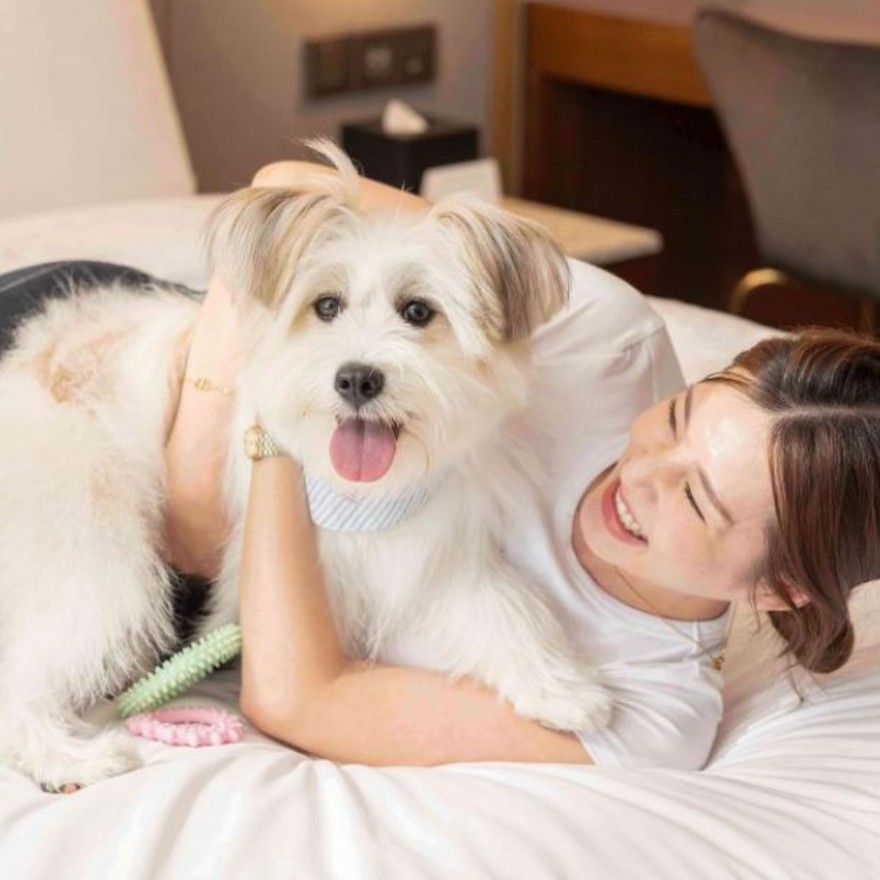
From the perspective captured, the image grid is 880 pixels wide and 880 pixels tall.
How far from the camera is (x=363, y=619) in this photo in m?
1.56

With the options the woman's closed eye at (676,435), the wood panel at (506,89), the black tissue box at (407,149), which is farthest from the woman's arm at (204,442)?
the wood panel at (506,89)

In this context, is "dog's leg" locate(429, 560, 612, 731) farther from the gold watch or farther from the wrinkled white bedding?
the gold watch

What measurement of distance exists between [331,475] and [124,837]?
38cm

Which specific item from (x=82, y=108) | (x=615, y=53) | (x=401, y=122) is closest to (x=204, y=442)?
(x=82, y=108)

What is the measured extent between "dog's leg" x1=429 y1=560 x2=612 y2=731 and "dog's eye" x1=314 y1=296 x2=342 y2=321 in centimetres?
31

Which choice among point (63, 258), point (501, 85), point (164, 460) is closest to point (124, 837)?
point (164, 460)

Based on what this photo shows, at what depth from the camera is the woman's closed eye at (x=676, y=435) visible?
1433 millimetres

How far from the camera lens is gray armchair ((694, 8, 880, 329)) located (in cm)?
281

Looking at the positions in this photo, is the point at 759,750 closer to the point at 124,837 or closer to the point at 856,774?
the point at 856,774

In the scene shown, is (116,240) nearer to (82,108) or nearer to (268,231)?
(82,108)

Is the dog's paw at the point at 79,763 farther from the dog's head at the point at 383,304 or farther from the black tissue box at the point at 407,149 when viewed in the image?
the black tissue box at the point at 407,149

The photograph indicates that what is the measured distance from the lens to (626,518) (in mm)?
1517

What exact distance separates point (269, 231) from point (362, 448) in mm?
212

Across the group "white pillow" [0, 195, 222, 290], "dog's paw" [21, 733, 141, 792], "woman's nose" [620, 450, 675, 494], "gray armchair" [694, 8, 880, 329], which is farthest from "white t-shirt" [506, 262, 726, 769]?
"gray armchair" [694, 8, 880, 329]
